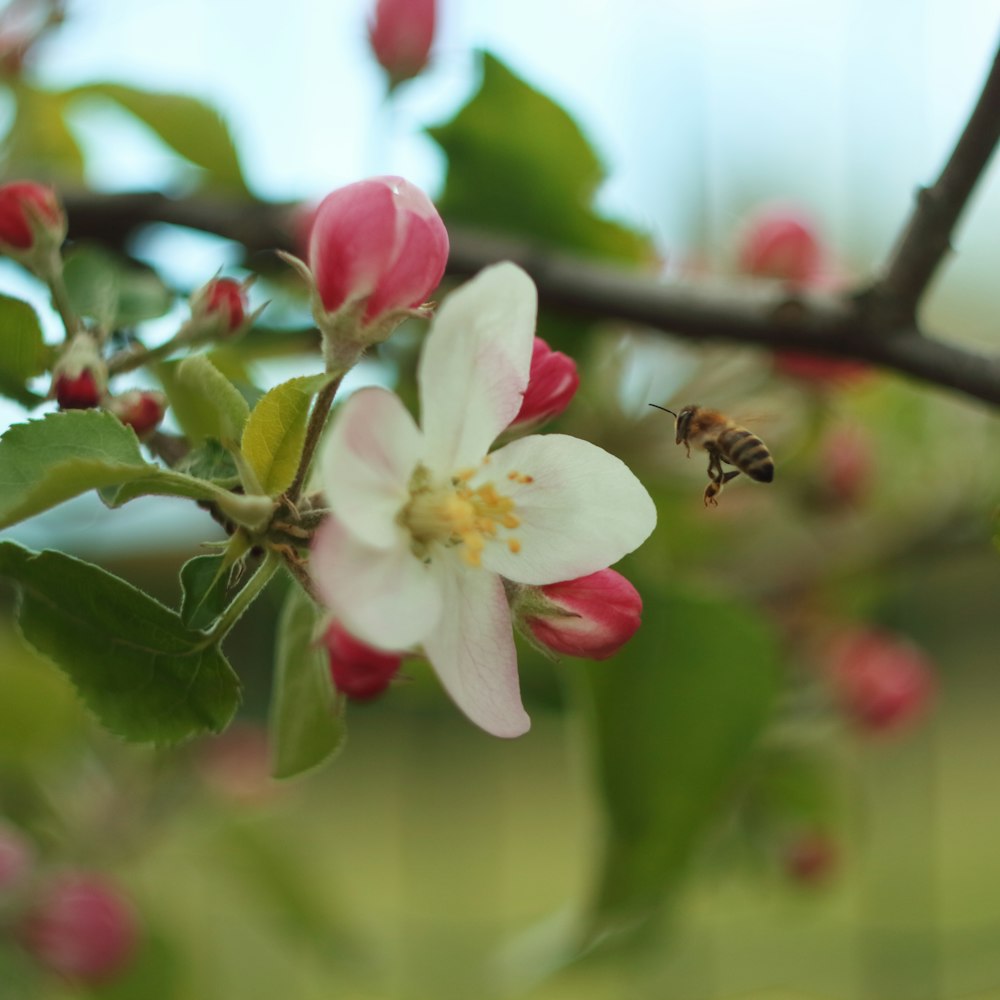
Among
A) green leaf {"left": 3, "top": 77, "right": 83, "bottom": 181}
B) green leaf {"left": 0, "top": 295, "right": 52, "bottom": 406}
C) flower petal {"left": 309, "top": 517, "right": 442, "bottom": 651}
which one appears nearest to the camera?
flower petal {"left": 309, "top": 517, "right": 442, "bottom": 651}

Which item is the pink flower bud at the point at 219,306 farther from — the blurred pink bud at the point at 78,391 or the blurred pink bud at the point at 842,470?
the blurred pink bud at the point at 842,470

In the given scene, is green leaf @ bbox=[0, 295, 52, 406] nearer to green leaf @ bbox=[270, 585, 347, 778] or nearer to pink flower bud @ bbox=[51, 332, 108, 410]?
pink flower bud @ bbox=[51, 332, 108, 410]

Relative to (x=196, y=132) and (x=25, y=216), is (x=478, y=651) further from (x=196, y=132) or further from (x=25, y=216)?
(x=196, y=132)

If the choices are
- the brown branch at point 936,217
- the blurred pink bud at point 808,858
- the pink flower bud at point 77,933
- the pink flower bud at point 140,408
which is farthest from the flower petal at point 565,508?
the blurred pink bud at point 808,858

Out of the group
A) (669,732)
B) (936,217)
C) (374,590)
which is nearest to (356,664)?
(374,590)

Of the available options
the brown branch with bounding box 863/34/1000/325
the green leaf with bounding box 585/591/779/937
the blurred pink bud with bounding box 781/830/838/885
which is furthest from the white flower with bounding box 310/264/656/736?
the blurred pink bud with bounding box 781/830/838/885

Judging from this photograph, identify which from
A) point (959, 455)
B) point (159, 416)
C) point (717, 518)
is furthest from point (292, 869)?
point (159, 416)
